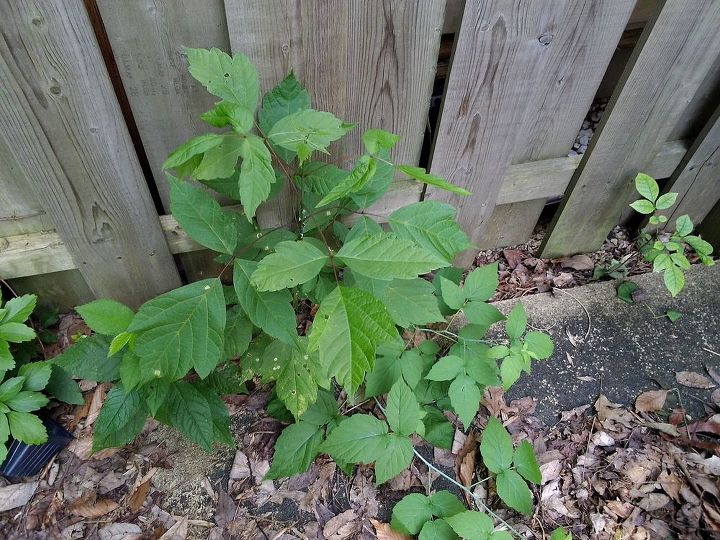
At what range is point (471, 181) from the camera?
2.15m

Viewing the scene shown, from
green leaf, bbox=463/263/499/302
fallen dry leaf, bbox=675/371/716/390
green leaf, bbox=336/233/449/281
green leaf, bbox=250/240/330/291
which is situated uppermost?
green leaf, bbox=336/233/449/281

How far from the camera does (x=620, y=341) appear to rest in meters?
2.43

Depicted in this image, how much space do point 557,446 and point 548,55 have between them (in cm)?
161

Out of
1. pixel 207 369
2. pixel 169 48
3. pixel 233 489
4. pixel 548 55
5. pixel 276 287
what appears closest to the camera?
pixel 276 287

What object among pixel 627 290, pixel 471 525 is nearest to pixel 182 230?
pixel 471 525

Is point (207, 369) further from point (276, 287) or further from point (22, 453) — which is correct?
point (22, 453)

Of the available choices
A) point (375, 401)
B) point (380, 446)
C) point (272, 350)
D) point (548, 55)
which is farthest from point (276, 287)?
point (548, 55)

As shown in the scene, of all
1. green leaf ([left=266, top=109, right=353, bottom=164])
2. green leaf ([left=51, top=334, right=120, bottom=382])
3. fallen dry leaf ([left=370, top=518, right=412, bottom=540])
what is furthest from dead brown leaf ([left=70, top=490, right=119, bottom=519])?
green leaf ([left=266, top=109, right=353, bottom=164])

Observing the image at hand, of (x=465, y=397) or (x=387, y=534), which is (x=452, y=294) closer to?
(x=465, y=397)

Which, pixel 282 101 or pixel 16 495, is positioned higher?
pixel 282 101

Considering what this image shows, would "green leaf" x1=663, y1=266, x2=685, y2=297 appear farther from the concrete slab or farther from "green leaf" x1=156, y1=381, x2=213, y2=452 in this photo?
"green leaf" x1=156, y1=381, x2=213, y2=452

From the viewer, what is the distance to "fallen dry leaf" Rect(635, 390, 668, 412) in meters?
2.22

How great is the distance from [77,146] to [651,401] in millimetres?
2578

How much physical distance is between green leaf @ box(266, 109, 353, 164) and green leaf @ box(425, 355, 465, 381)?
3.23ft
